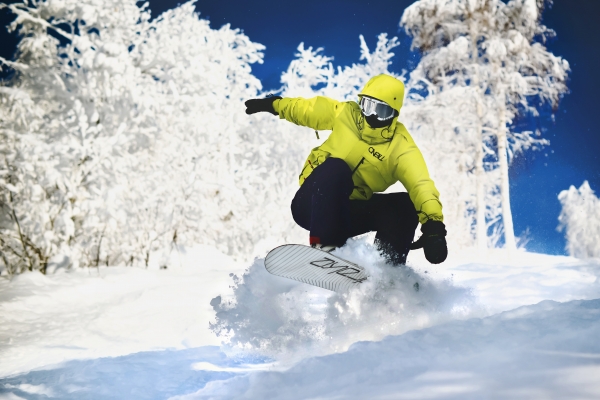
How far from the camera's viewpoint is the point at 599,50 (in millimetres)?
8305

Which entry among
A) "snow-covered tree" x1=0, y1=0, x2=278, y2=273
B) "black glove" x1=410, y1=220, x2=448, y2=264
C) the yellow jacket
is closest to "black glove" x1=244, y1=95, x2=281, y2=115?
the yellow jacket

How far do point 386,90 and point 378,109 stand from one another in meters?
0.09

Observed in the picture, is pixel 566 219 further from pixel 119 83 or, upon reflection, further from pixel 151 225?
pixel 119 83

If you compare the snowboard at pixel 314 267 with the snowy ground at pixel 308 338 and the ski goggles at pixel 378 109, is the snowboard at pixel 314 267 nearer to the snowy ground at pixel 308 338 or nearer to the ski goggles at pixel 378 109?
the snowy ground at pixel 308 338

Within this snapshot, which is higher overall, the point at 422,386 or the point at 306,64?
the point at 306,64

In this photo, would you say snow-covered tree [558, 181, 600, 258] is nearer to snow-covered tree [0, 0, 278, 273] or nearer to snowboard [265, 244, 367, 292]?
snow-covered tree [0, 0, 278, 273]

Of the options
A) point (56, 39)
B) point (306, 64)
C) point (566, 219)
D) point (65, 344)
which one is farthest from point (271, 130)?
point (566, 219)

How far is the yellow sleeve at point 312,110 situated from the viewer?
7.80 feet

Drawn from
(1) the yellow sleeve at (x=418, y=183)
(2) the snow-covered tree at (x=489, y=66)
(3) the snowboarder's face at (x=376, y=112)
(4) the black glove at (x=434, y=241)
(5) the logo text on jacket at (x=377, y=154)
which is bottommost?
(4) the black glove at (x=434, y=241)

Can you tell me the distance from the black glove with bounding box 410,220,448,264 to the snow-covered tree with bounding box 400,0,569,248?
696 centimetres

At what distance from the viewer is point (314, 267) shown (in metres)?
2.03

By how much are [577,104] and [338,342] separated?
8376 millimetres

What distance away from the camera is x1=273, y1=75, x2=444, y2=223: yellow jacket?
212cm

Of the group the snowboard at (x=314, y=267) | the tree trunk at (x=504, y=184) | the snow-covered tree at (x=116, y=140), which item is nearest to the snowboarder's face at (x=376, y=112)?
the snowboard at (x=314, y=267)
